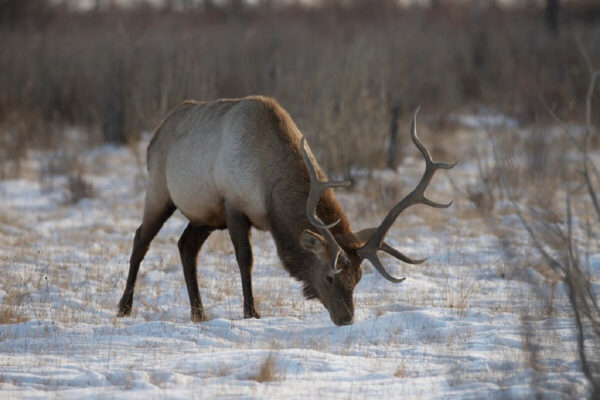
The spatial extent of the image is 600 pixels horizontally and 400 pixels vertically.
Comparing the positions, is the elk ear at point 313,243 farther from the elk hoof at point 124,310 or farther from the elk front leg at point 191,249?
the elk hoof at point 124,310

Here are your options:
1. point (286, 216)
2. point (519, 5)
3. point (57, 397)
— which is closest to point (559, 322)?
point (286, 216)

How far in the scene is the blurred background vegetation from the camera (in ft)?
42.3

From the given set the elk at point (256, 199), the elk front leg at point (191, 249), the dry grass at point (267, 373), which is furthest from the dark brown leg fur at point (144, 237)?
the dry grass at point (267, 373)

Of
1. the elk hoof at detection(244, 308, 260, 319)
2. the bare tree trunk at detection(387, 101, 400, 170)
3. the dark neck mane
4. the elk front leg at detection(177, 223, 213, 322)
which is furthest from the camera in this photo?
the bare tree trunk at detection(387, 101, 400, 170)

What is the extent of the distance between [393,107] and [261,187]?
8.36m

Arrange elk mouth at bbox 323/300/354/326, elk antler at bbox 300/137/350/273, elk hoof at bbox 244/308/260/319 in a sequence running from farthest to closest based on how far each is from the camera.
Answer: elk hoof at bbox 244/308/260/319 → elk mouth at bbox 323/300/354/326 → elk antler at bbox 300/137/350/273

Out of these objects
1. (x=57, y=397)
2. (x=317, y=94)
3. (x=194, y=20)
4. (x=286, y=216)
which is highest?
(x=194, y=20)

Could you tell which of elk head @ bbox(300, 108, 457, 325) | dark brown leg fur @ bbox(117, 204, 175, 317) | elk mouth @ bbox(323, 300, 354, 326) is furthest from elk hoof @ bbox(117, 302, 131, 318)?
elk mouth @ bbox(323, 300, 354, 326)

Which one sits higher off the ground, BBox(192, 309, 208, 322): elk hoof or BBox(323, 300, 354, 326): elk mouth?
BBox(323, 300, 354, 326): elk mouth

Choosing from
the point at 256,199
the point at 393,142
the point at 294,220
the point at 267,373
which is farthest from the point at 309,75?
the point at 267,373

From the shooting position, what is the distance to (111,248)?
9.12 meters

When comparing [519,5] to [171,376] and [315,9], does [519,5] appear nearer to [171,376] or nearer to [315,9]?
[315,9]

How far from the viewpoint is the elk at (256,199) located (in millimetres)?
5910

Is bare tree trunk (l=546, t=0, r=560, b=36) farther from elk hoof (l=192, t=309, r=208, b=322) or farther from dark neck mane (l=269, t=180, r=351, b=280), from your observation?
elk hoof (l=192, t=309, r=208, b=322)
